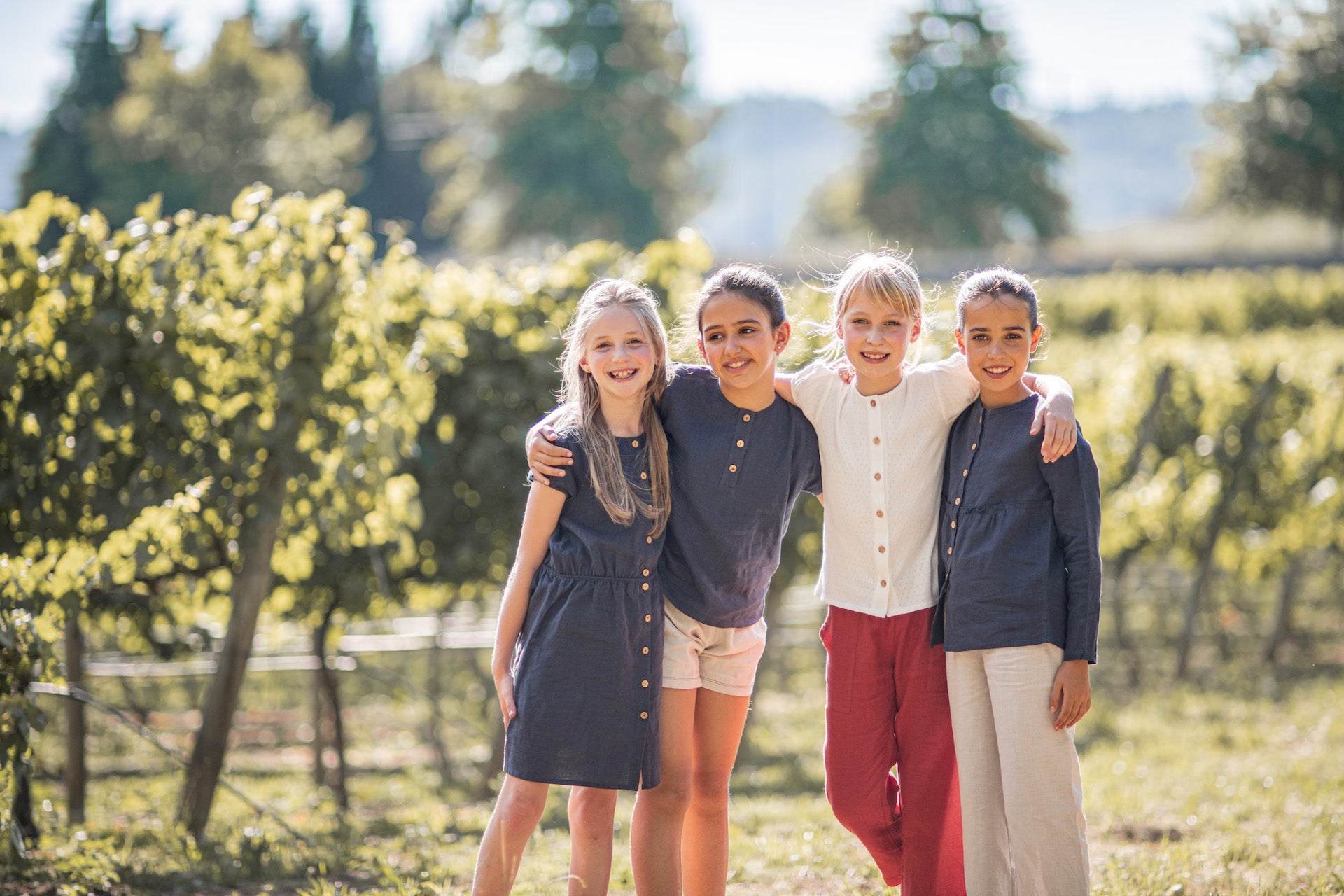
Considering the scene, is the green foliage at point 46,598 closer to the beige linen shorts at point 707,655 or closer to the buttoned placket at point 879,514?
the beige linen shorts at point 707,655

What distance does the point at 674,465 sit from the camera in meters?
2.83

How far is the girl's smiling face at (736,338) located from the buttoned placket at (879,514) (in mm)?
336

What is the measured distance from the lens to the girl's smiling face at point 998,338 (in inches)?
108

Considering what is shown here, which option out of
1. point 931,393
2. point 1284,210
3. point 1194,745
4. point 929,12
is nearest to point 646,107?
point 929,12

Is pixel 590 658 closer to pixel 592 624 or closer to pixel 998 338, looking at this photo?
pixel 592 624

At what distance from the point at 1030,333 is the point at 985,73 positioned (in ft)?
150

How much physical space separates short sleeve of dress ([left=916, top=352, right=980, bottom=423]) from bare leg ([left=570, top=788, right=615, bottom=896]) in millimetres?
1262

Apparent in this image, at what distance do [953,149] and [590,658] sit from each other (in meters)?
44.0

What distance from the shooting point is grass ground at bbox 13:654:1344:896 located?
350cm

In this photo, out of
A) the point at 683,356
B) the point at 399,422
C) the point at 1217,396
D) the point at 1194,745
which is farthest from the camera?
the point at 1217,396

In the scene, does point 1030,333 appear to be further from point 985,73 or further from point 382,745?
point 985,73

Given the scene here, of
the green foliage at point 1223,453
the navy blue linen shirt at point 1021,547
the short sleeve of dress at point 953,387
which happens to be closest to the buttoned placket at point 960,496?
the navy blue linen shirt at point 1021,547

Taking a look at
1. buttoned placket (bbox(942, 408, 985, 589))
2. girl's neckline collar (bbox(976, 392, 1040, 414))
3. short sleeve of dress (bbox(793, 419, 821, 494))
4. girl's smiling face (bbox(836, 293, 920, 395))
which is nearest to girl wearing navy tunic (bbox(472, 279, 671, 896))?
short sleeve of dress (bbox(793, 419, 821, 494))

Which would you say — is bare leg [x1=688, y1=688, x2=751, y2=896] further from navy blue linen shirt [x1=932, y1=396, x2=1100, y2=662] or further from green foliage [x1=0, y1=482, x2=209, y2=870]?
green foliage [x1=0, y1=482, x2=209, y2=870]
